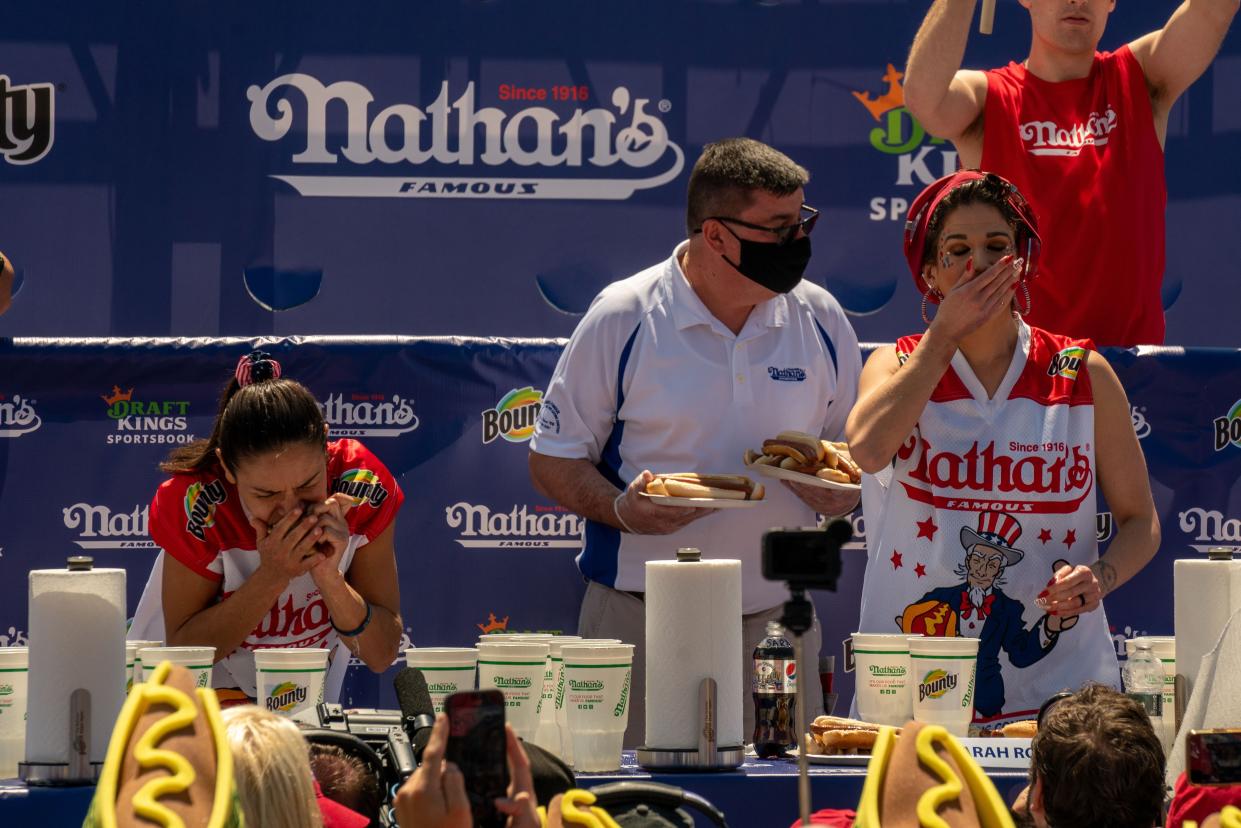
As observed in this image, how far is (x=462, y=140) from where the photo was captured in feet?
19.1

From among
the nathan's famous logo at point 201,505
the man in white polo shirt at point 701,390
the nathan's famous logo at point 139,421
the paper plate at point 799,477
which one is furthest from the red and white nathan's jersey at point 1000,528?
the nathan's famous logo at point 139,421

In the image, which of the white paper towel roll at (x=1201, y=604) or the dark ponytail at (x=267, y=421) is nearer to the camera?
the white paper towel roll at (x=1201, y=604)

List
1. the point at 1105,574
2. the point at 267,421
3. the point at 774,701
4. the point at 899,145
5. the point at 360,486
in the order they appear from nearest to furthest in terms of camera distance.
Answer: the point at 774,701 → the point at 1105,574 → the point at 267,421 → the point at 360,486 → the point at 899,145

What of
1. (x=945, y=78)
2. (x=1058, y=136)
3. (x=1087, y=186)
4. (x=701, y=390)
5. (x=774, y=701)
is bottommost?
(x=774, y=701)

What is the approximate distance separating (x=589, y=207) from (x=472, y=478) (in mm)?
1491

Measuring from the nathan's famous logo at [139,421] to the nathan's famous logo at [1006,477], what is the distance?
7.19ft

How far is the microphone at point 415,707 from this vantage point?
7.89 ft

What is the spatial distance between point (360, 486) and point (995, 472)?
142 centimetres

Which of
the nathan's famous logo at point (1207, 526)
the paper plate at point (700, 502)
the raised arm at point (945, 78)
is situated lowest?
the nathan's famous logo at point (1207, 526)

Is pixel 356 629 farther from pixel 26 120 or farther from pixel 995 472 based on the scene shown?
pixel 26 120

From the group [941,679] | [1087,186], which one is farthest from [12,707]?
[1087,186]

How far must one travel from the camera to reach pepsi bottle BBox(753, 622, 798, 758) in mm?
2965

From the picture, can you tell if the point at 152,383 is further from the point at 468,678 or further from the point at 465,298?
the point at 468,678

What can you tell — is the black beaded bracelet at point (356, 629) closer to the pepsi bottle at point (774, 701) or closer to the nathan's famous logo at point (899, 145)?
the pepsi bottle at point (774, 701)
